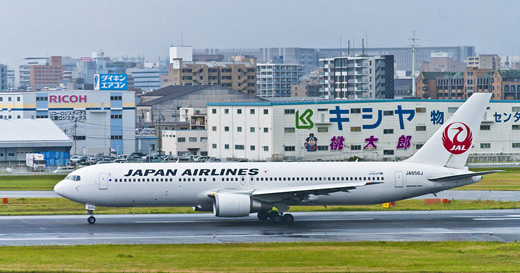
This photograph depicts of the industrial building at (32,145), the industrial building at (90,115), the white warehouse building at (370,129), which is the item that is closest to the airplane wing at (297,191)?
the white warehouse building at (370,129)

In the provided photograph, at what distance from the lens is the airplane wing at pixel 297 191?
4866cm

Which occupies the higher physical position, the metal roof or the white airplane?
the metal roof

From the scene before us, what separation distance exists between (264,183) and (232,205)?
365 cm

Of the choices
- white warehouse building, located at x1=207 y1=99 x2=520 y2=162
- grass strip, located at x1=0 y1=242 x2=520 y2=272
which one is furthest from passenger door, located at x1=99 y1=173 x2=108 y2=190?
white warehouse building, located at x1=207 y1=99 x2=520 y2=162

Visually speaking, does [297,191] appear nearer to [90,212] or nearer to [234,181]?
[234,181]

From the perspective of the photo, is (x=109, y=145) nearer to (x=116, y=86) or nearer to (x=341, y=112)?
(x=116, y=86)

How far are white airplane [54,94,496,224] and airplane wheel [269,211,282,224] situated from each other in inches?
2.6

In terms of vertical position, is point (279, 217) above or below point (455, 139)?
below

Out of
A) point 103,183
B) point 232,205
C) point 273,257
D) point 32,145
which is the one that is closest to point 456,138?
point 232,205

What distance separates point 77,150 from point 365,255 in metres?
121

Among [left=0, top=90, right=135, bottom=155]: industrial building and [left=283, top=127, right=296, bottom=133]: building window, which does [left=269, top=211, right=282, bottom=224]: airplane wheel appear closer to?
[left=283, top=127, right=296, bottom=133]: building window

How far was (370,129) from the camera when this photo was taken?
11731cm

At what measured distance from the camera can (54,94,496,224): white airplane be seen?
4966cm

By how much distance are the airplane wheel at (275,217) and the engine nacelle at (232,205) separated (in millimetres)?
2305
